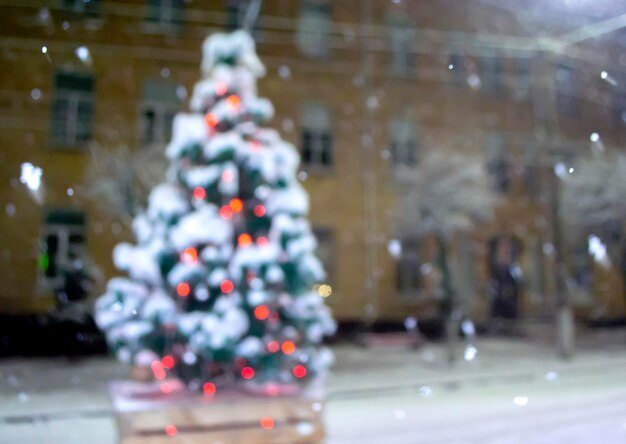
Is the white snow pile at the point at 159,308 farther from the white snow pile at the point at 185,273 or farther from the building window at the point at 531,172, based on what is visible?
the building window at the point at 531,172

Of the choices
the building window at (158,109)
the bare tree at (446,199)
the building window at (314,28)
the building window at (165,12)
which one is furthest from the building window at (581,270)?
the building window at (165,12)

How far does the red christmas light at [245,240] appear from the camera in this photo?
6729 millimetres

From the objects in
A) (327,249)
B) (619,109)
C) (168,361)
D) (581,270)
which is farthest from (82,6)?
(581,270)

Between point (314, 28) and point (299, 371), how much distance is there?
46.9ft

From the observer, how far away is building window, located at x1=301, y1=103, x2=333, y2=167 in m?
18.7

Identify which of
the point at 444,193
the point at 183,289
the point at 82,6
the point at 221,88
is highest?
the point at 82,6

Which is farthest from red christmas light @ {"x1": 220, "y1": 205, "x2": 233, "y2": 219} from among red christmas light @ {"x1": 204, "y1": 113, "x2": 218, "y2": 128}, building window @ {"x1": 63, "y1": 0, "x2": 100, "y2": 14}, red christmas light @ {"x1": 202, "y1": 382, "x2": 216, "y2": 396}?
building window @ {"x1": 63, "y1": 0, "x2": 100, "y2": 14}

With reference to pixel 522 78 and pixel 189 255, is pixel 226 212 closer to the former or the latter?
pixel 189 255

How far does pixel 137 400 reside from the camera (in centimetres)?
557

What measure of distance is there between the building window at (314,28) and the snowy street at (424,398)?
869 centimetres

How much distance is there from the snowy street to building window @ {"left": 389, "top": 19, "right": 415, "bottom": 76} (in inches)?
334

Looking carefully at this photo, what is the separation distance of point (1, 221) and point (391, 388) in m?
10.1

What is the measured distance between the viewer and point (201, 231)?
653 centimetres

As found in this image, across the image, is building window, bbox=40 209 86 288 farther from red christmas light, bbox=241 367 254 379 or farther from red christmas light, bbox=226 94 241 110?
red christmas light, bbox=241 367 254 379
